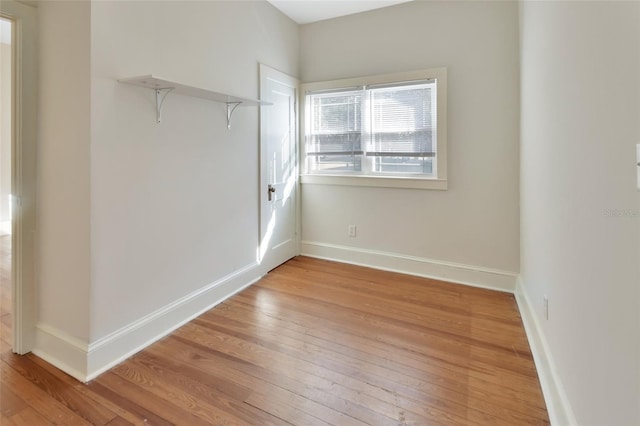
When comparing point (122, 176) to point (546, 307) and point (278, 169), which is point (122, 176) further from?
point (546, 307)

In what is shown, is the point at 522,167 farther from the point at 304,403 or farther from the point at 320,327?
the point at 304,403

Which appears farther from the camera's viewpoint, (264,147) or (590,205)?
(264,147)

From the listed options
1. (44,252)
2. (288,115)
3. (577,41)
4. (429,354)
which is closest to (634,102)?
(577,41)

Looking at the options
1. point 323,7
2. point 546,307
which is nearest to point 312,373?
point 546,307

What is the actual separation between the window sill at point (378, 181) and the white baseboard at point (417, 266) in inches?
28.9

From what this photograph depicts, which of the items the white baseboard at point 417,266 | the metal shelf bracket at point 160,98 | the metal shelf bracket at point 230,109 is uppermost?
the metal shelf bracket at point 230,109

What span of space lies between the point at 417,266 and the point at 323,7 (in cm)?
285

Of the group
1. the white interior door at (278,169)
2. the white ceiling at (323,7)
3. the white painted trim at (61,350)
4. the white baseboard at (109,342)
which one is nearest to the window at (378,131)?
the white interior door at (278,169)

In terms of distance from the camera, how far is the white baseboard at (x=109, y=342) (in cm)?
193

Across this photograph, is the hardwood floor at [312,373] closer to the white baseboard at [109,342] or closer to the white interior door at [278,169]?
the white baseboard at [109,342]

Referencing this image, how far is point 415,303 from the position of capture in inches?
114

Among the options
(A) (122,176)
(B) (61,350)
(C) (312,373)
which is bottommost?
(C) (312,373)

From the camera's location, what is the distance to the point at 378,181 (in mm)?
3639

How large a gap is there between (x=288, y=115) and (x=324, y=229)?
137cm
